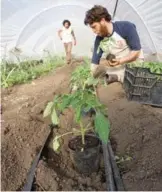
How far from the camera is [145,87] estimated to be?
5805 millimetres

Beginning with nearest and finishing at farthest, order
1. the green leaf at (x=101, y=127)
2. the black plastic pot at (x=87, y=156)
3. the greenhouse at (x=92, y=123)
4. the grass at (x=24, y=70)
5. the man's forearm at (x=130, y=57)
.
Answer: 1. the green leaf at (x=101, y=127)
2. the greenhouse at (x=92, y=123)
3. the black plastic pot at (x=87, y=156)
4. the man's forearm at (x=130, y=57)
5. the grass at (x=24, y=70)

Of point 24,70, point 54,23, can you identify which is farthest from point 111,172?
point 54,23

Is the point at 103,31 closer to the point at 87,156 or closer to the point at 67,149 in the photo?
the point at 67,149

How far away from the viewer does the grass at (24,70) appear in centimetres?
942

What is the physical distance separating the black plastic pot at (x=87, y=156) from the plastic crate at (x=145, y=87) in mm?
1818

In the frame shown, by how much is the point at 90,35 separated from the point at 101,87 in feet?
22.5

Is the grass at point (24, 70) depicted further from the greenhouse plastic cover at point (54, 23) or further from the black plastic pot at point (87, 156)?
the black plastic pot at point (87, 156)

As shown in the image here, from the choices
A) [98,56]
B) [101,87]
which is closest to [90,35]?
[101,87]

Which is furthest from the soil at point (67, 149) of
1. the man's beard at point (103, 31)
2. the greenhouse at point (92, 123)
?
the man's beard at point (103, 31)

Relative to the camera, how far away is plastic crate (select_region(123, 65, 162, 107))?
5.70 metres

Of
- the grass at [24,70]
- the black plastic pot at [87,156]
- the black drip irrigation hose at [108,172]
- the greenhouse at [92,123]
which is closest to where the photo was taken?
the black drip irrigation hose at [108,172]

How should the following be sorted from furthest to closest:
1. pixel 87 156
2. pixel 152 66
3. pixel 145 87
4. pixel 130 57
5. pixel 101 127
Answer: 1. pixel 152 66
2. pixel 145 87
3. pixel 130 57
4. pixel 87 156
5. pixel 101 127

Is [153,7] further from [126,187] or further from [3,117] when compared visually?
[126,187]

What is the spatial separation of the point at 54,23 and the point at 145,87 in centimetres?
864
